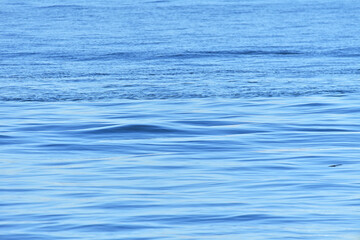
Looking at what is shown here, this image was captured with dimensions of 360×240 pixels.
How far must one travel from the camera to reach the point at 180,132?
914 centimetres

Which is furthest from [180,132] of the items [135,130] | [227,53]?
[227,53]

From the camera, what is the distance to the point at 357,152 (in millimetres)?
7969

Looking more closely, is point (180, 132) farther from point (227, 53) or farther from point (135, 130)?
point (227, 53)

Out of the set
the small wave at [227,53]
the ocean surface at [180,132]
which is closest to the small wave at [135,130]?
the ocean surface at [180,132]

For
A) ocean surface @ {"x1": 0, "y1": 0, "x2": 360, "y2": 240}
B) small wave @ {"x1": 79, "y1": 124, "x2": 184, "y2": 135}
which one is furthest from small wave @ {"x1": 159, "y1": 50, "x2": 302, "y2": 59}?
small wave @ {"x1": 79, "y1": 124, "x2": 184, "y2": 135}

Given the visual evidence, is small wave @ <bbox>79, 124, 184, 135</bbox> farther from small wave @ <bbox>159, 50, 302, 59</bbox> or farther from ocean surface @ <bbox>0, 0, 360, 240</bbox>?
small wave @ <bbox>159, 50, 302, 59</bbox>

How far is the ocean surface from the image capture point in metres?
5.73

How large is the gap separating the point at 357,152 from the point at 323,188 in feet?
4.96

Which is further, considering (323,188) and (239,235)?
(323,188)

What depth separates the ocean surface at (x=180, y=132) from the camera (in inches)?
226

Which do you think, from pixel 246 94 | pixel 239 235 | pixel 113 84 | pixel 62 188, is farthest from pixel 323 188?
pixel 113 84

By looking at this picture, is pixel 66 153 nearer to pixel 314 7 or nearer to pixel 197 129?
pixel 197 129

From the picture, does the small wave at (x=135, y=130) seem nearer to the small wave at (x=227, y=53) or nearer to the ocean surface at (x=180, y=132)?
the ocean surface at (x=180, y=132)

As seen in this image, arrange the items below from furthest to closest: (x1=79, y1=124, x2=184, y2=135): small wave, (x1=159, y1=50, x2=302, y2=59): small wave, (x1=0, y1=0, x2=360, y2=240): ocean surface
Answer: (x1=159, y1=50, x2=302, y2=59): small wave < (x1=79, y1=124, x2=184, y2=135): small wave < (x1=0, y1=0, x2=360, y2=240): ocean surface
